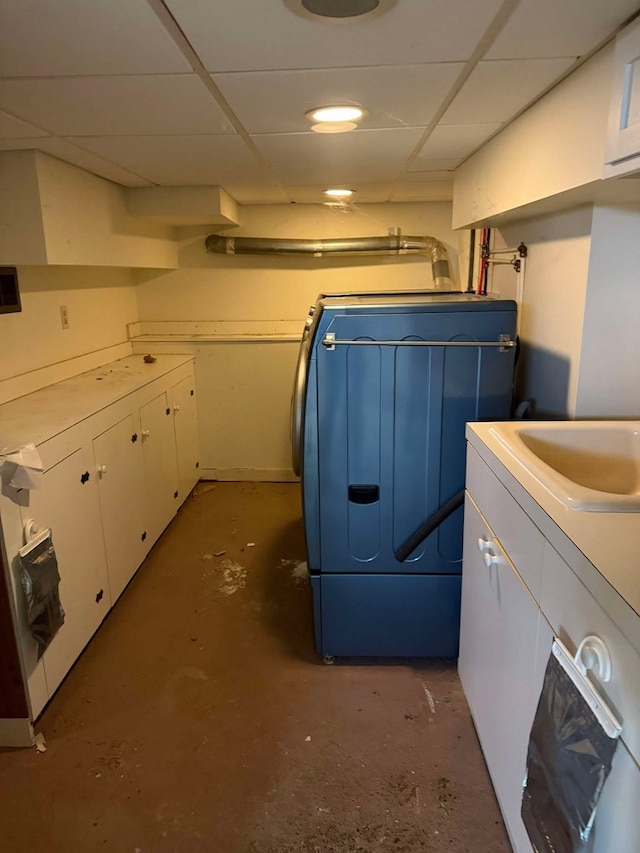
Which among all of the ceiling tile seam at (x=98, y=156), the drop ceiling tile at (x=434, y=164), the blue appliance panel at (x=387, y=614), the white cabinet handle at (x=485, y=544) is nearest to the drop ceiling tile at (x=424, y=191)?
the drop ceiling tile at (x=434, y=164)

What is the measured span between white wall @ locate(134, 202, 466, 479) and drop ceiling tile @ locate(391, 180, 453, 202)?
0.45ft

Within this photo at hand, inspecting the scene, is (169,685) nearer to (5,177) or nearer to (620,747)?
(620,747)

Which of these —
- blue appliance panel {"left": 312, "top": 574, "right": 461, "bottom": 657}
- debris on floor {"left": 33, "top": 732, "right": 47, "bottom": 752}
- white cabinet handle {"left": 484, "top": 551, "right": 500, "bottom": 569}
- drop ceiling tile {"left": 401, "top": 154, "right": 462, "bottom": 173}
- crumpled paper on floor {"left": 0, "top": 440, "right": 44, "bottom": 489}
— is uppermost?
drop ceiling tile {"left": 401, "top": 154, "right": 462, "bottom": 173}

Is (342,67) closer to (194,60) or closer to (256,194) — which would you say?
(194,60)

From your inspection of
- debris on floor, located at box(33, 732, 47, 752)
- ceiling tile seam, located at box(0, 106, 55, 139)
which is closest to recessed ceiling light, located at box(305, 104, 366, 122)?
ceiling tile seam, located at box(0, 106, 55, 139)

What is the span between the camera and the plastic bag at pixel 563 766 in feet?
2.86

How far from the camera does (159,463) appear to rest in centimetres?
316

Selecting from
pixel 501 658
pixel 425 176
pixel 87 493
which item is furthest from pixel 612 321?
pixel 87 493

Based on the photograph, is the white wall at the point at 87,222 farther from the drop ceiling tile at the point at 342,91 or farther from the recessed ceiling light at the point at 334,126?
the recessed ceiling light at the point at 334,126

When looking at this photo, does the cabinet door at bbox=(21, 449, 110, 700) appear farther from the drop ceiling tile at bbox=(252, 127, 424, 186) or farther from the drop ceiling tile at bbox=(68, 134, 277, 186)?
the drop ceiling tile at bbox=(252, 127, 424, 186)

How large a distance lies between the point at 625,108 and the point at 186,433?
120 inches

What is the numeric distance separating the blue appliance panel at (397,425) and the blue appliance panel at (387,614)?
59 mm

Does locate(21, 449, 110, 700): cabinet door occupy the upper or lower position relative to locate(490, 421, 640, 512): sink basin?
lower

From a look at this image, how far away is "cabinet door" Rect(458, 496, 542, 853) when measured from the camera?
127 cm
